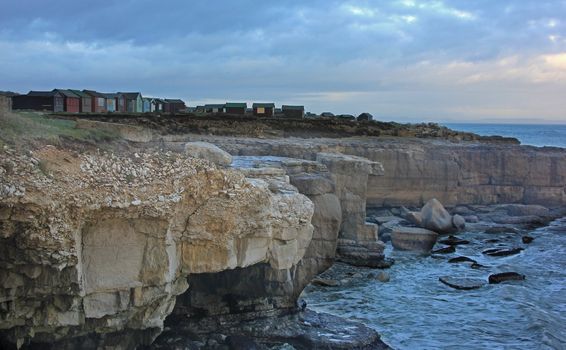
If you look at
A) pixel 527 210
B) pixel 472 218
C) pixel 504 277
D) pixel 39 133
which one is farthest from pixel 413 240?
pixel 39 133

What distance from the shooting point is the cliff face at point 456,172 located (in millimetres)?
40781

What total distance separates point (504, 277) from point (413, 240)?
6.47 m

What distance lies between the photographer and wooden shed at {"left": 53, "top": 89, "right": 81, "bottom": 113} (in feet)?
163

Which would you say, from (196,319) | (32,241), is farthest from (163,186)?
(196,319)

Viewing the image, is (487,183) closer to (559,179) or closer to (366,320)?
(559,179)

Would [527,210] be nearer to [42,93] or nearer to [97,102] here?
[97,102]

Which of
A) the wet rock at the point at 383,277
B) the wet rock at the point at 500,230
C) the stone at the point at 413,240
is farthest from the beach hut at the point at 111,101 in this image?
the wet rock at the point at 383,277

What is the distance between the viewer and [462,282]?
76.9 ft

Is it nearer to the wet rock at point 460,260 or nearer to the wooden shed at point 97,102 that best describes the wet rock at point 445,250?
the wet rock at point 460,260

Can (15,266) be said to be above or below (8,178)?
below

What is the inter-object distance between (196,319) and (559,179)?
36.9 m

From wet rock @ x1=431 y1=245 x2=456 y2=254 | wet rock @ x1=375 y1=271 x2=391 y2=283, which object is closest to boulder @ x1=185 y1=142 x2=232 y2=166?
wet rock @ x1=375 y1=271 x2=391 y2=283

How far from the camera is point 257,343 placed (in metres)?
15.8

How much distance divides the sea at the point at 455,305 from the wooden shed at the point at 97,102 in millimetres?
36598
